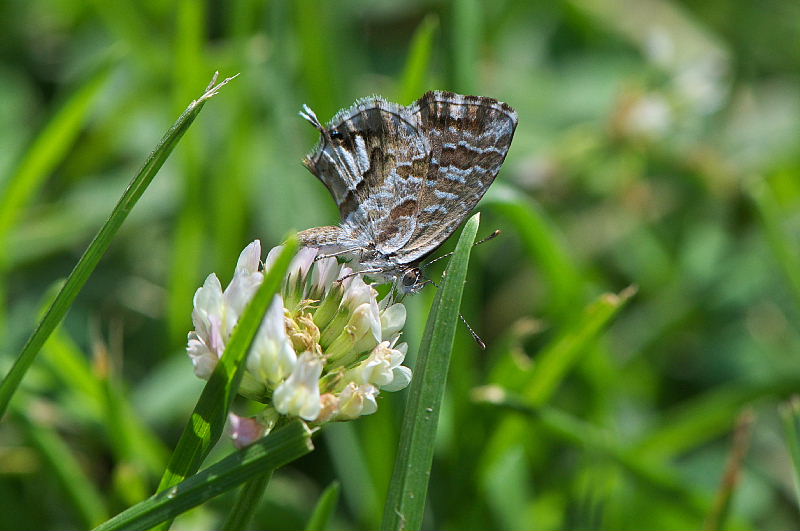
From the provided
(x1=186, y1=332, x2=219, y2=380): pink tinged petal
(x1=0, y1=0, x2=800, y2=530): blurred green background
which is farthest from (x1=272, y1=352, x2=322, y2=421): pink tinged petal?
(x1=0, y1=0, x2=800, y2=530): blurred green background

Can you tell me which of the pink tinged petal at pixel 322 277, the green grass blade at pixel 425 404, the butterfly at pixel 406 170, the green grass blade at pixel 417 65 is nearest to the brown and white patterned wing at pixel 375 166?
the butterfly at pixel 406 170

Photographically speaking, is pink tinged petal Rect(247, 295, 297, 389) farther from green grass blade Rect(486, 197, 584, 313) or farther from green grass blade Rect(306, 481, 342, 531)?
green grass blade Rect(486, 197, 584, 313)

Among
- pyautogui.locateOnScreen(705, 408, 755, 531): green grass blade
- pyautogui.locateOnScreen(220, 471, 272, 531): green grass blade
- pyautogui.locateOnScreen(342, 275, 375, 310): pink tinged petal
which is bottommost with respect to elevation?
pyautogui.locateOnScreen(705, 408, 755, 531): green grass blade

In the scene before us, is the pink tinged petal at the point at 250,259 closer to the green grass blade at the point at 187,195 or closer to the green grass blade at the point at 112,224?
the green grass blade at the point at 112,224

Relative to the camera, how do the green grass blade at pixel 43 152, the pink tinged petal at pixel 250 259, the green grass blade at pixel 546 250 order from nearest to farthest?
the pink tinged petal at pixel 250 259 → the green grass blade at pixel 546 250 → the green grass blade at pixel 43 152

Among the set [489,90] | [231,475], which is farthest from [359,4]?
[231,475]

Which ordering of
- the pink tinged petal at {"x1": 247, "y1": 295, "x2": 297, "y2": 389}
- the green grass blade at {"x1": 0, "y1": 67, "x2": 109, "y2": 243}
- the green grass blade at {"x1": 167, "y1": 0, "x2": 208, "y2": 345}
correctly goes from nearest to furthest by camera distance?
the pink tinged petal at {"x1": 247, "y1": 295, "x2": 297, "y2": 389}, the green grass blade at {"x1": 0, "y1": 67, "x2": 109, "y2": 243}, the green grass blade at {"x1": 167, "y1": 0, "x2": 208, "y2": 345}
